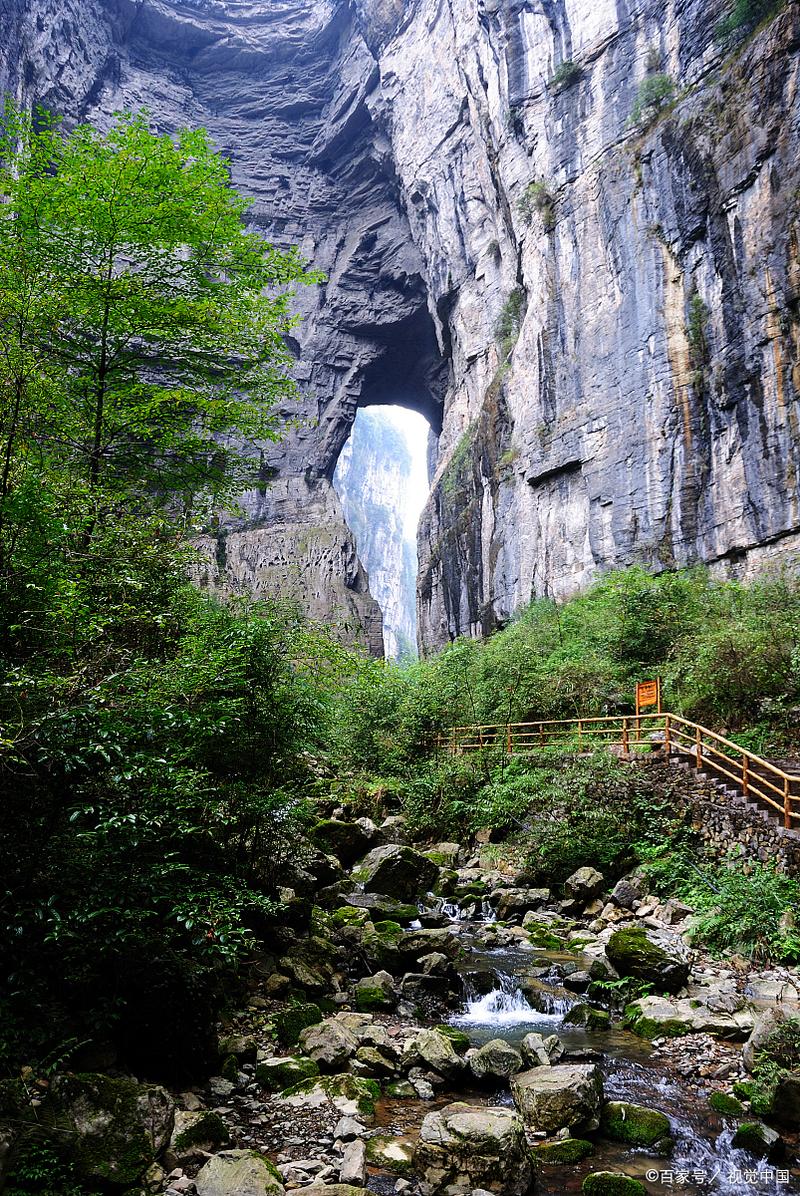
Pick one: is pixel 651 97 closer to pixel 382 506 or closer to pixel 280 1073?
pixel 280 1073

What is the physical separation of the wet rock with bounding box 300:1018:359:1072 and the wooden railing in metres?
5.71

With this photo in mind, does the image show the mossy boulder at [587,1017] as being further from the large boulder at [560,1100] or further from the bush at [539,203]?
the bush at [539,203]

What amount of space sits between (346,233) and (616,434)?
33.0 m

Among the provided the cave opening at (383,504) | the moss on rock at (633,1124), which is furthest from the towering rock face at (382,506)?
the moss on rock at (633,1124)

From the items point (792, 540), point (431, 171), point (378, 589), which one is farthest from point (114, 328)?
point (378, 589)

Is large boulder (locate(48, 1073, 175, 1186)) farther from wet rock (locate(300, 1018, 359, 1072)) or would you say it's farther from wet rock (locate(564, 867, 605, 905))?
wet rock (locate(564, 867, 605, 905))

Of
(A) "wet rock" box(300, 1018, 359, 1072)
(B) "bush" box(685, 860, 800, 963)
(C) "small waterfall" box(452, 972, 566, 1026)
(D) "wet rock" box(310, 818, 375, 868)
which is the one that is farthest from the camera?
(D) "wet rock" box(310, 818, 375, 868)

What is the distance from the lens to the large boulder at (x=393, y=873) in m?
11.1

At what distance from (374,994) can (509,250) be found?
118 ft

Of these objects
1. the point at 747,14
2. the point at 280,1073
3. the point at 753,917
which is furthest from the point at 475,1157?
the point at 747,14

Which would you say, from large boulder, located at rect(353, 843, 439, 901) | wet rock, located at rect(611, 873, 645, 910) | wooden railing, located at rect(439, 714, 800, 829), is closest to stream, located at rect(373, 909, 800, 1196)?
wet rock, located at rect(611, 873, 645, 910)

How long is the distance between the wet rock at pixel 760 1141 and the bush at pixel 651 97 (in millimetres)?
29940

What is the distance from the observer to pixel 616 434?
83.4 ft

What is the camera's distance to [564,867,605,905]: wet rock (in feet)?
36.0
